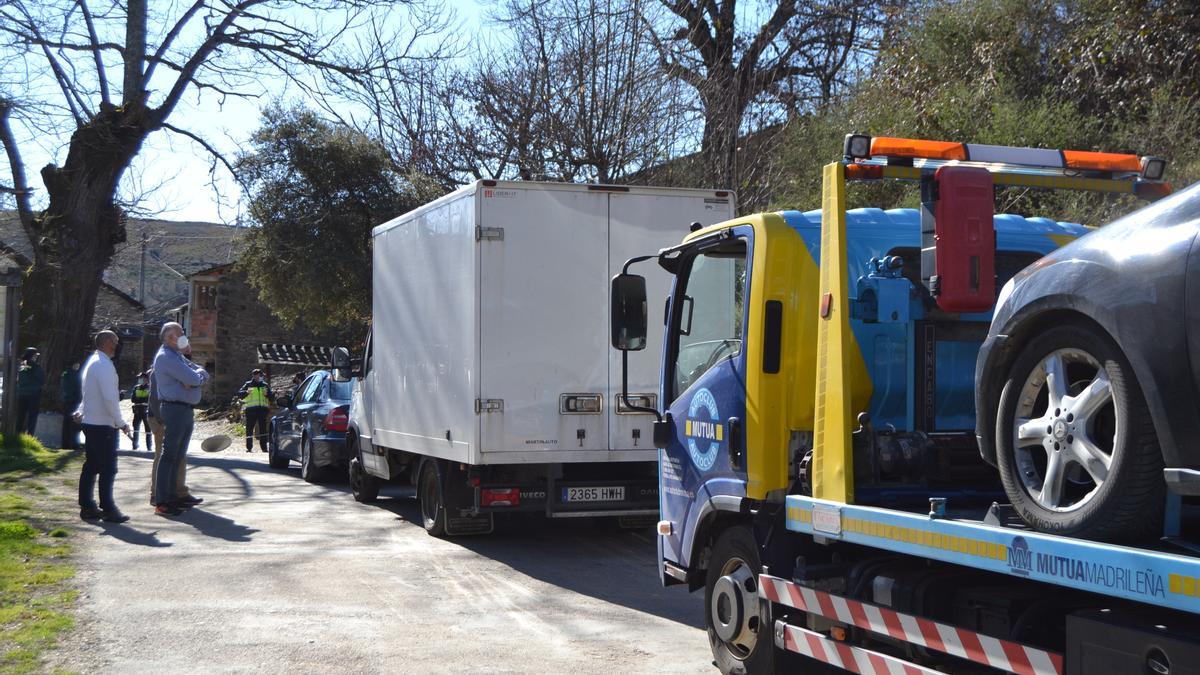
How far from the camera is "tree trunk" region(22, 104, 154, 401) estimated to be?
21.4m

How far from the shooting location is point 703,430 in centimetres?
604

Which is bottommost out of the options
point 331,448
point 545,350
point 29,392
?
point 331,448

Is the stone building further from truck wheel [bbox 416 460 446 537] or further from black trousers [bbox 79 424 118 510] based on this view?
truck wheel [bbox 416 460 446 537]

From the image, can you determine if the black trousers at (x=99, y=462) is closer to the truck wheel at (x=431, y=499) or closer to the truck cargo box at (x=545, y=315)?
the truck wheel at (x=431, y=499)

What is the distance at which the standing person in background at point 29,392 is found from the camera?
19.6m

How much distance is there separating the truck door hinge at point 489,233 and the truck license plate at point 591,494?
2.25 metres

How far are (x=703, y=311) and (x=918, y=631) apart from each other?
2.64 m

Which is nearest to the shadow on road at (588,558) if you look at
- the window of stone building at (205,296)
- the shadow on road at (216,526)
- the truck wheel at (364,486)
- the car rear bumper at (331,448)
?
the truck wheel at (364,486)

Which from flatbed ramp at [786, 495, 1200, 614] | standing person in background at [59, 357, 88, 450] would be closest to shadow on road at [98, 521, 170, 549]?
flatbed ramp at [786, 495, 1200, 614]

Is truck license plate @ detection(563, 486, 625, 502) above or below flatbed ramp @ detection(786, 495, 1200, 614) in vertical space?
below

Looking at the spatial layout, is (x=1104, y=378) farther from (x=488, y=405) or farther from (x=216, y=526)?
(x=216, y=526)

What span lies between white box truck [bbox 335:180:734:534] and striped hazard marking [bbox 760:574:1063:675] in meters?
4.64

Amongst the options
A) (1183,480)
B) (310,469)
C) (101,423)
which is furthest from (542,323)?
(310,469)

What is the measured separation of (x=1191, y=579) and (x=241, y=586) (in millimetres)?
7034
